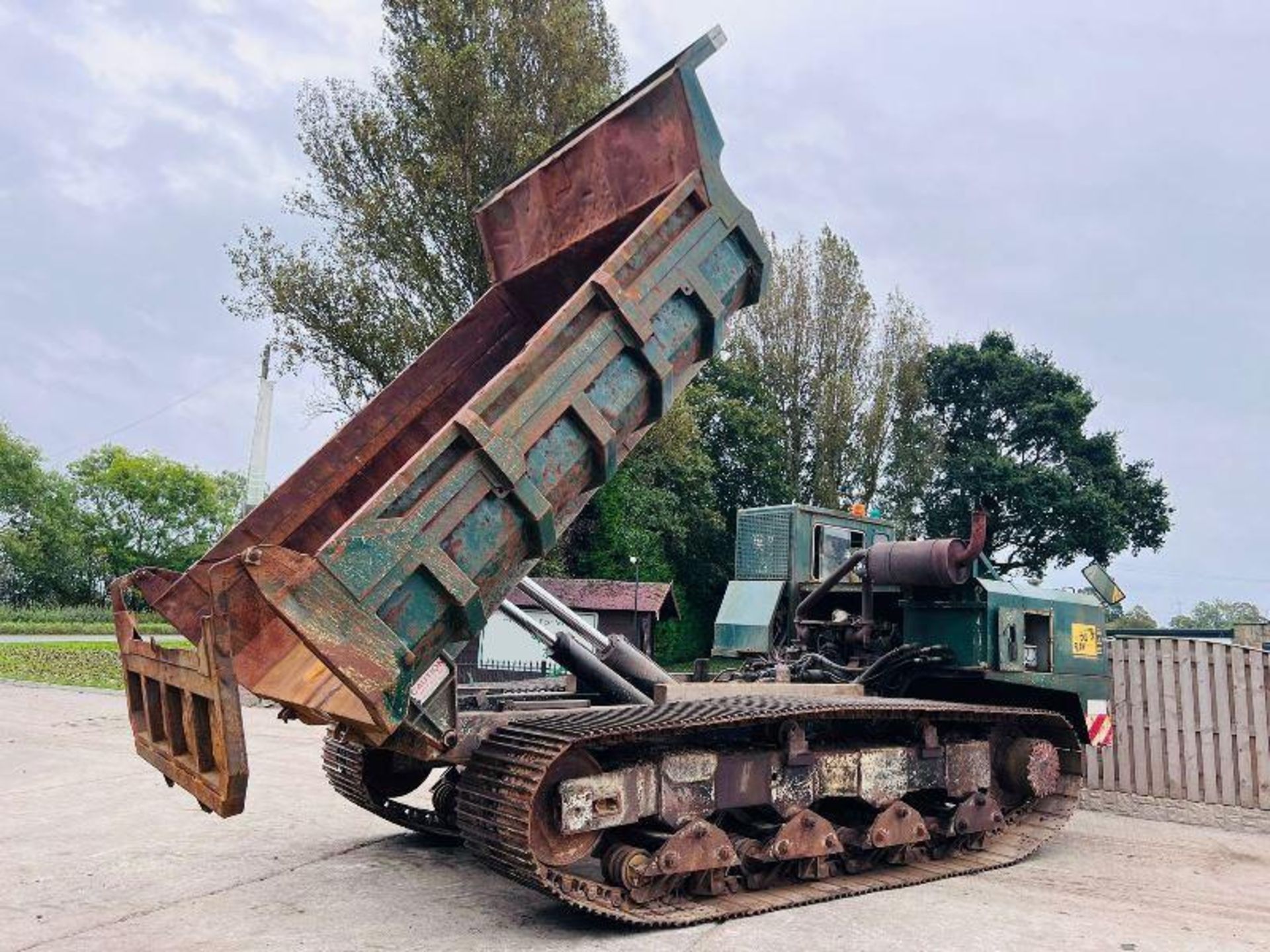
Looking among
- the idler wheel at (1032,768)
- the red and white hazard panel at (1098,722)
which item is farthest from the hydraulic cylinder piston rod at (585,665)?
the red and white hazard panel at (1098,722)

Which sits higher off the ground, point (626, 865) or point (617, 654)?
point (617, 654)

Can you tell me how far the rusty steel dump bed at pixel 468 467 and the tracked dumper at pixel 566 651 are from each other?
0.01m

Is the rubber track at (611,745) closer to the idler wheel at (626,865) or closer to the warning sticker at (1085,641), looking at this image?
the idler wheel at (626,865)

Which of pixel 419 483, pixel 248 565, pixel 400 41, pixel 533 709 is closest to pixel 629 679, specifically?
pixel 533 709

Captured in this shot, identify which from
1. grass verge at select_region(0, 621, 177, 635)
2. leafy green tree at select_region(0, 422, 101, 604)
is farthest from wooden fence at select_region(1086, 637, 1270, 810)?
leafy green tree at select_region(0, 422, 101, 604)

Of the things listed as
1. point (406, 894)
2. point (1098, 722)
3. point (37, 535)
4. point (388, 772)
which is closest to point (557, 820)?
point (406, 894)

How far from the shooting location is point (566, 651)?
6.12m

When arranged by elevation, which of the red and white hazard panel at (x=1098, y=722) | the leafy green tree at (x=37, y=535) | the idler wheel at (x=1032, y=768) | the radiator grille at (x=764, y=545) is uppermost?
the leafy green tree at (x=37, y=535)

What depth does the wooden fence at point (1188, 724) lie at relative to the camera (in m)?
8.85

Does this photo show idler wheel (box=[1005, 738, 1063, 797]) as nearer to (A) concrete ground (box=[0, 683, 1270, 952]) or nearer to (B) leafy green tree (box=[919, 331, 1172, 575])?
(A) concrete ground (box=[0, 683, 1270, 952])

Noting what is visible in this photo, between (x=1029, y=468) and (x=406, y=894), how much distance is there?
33636 millimetres

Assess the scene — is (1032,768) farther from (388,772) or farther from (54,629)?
(54,629)

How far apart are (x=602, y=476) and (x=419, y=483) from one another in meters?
0.98

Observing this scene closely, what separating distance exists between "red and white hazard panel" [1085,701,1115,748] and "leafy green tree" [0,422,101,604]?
58699 millimetres
